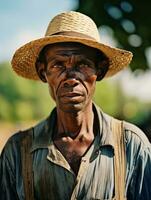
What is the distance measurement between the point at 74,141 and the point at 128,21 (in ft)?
25.0

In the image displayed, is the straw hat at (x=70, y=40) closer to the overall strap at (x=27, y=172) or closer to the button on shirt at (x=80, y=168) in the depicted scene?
the button on shirt at (x=80, y=168)

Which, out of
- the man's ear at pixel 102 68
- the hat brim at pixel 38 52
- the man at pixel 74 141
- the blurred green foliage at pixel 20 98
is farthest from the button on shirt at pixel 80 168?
the blurred green foliage at pixel 20 98

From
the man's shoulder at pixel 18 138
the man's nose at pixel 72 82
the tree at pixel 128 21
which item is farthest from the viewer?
the tree at pixel 128 21

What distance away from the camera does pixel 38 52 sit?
15.9 ft

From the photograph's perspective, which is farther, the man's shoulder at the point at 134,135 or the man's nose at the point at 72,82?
the man's shoulder at the point at 134,135

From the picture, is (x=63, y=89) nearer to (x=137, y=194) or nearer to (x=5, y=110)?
(x=137, y=194)

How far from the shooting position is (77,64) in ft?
15.4

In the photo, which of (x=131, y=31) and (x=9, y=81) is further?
(x=9, y=81)

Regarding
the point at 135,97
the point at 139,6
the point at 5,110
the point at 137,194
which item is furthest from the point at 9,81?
the point at 137,194

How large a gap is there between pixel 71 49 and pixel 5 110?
6573cm

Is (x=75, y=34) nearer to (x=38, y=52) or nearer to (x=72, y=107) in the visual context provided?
(x=38, y=52)

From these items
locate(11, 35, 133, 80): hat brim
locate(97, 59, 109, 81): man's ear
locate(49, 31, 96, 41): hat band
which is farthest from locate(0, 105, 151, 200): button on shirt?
locate(49, 31, 96, 41): hat band

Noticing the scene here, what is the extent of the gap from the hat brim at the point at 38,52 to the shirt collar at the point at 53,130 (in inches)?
12.1

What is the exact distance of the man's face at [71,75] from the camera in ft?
15.3
